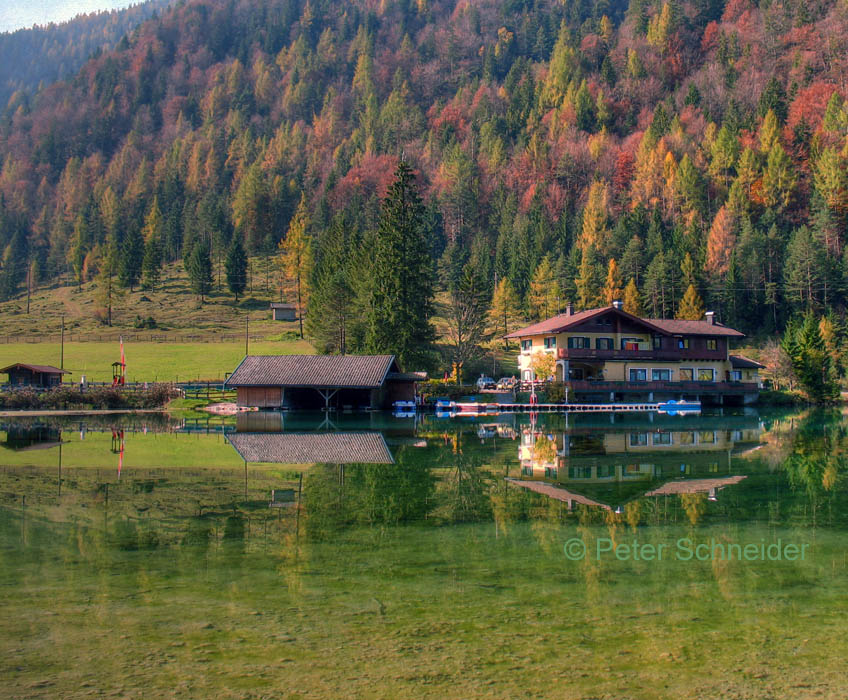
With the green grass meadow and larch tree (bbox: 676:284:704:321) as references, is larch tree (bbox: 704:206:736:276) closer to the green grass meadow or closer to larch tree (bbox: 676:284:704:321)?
larch tree (bbox: 676:284:704:321)

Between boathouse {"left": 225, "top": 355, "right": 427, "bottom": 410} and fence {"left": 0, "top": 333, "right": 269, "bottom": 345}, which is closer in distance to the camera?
boathouse {"left": 225, "top": 355, "right": 427, "bottom": 410}

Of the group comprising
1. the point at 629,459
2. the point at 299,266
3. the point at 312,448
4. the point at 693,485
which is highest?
the point at 299,266

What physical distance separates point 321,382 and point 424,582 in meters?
39.6

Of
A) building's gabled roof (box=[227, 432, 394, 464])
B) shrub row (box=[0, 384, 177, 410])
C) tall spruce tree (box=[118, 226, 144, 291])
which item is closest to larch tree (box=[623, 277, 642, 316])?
shrub row (box=[0, 384, 177, 410])

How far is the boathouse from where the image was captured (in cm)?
4894

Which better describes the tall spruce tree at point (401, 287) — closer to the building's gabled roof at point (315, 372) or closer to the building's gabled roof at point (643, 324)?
the building's gabled roof at point (315, 372)

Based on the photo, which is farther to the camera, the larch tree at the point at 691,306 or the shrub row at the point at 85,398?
the larch tree at the point at 691,306

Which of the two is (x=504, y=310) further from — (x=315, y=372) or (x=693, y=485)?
(x=693, y=485)

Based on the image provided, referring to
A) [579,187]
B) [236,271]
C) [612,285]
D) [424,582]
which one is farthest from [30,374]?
[579,187]

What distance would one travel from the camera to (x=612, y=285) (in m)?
93.4

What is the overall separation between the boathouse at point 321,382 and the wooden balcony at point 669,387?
48.1 feet

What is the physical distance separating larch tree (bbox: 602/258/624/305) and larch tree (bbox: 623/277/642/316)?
172 centimetres

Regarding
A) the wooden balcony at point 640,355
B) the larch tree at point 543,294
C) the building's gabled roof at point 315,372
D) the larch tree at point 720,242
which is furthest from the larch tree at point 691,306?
the building's gabled roof at point 315,372

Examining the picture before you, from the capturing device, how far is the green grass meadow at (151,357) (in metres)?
65.4
